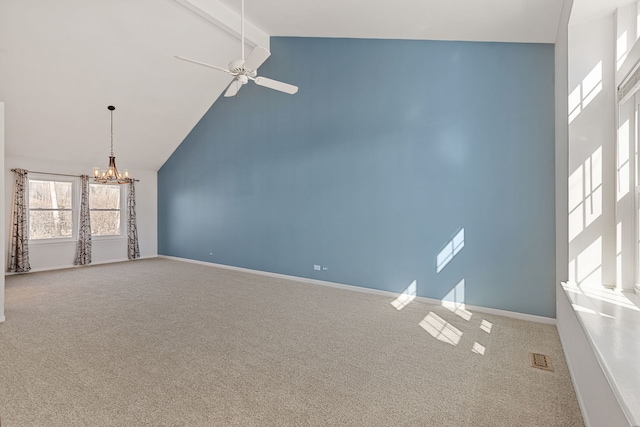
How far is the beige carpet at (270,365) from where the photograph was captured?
216 centimetres

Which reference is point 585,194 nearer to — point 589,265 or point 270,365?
point 589,265

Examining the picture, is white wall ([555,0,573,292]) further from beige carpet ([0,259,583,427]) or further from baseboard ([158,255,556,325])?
beige carpet ([0,259,583,427])

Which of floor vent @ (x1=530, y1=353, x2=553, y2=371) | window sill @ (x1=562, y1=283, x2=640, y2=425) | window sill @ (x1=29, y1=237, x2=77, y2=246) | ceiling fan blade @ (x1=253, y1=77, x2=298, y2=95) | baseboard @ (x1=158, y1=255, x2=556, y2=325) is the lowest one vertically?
floor vent @ (x1=530, y1=353, x2=553, y2=371)

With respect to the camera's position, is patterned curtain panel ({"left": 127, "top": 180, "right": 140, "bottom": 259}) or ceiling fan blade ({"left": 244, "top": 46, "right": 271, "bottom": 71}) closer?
ceiling fan blade ({"left": 244, "top": 46, "right": 271, "bottom": 71})

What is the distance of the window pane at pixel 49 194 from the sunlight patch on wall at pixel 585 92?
9.08 m

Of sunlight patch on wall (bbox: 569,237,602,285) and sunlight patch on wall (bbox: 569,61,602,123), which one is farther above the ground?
sunlight patch on wall (bbox: 569,61,602,123)

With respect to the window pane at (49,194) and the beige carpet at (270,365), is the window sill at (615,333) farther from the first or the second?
the window pane at (49,194)

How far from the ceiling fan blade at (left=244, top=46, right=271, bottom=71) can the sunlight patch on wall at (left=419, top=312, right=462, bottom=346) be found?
3.20 meters

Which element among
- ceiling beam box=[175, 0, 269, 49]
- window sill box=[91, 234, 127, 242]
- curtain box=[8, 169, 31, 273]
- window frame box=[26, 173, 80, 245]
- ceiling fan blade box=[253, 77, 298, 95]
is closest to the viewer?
ceiling fan blade box=[253, 77, 298, 95]

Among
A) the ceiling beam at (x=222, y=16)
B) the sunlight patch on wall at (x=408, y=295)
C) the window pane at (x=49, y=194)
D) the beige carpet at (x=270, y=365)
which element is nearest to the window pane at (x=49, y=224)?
the window pane at (x=49, y=194)

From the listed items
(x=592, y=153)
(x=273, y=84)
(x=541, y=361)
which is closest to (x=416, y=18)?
(x=273, y=84)

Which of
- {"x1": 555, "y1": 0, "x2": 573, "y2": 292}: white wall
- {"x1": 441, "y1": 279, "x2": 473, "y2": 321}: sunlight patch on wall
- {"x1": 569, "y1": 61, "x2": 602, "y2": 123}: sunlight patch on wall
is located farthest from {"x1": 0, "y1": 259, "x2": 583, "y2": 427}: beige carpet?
{"x1": 569, "y1": 61, "x2": 602, "y2": 123}: sunlight patch on wall

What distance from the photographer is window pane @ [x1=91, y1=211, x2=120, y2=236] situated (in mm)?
7957

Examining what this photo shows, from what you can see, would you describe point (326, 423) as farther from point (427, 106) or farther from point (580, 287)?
point (427, 106)
